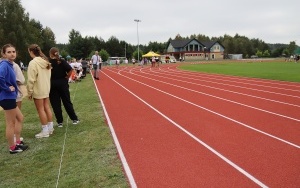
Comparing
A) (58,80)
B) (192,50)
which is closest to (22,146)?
(58,80)

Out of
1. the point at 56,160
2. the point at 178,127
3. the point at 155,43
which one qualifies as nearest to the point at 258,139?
the point at 178,127

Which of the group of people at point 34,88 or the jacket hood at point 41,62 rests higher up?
the jacket hood at point 41,62

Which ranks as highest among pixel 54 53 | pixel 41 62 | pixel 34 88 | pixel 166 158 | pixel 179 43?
pixel 179 43

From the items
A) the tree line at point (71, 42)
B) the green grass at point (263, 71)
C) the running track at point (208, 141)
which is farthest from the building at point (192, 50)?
the running track at point (208, 141)

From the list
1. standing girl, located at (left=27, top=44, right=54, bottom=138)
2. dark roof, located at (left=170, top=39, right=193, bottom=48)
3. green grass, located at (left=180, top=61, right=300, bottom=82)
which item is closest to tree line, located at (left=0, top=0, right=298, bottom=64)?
dark roof, located at (left=170, top=39, right=193, bottom=48)

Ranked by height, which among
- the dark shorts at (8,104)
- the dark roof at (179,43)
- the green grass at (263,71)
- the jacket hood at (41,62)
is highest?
the dark roof at (179,43)

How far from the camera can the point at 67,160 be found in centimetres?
546

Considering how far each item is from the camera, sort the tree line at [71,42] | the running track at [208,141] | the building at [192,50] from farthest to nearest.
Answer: the building at [192,50]
the tree line at [71,42]
the running track at [208,141]

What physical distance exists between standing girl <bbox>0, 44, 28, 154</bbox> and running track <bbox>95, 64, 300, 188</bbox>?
190 cm

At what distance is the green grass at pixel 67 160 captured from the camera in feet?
15.0

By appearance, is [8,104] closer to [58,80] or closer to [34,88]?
[34,88]

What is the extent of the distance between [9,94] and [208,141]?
3.69m

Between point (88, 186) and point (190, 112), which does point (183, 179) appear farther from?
point (190, 112)

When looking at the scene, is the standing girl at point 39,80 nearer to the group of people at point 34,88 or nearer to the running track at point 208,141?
the group of people at point 34,88
